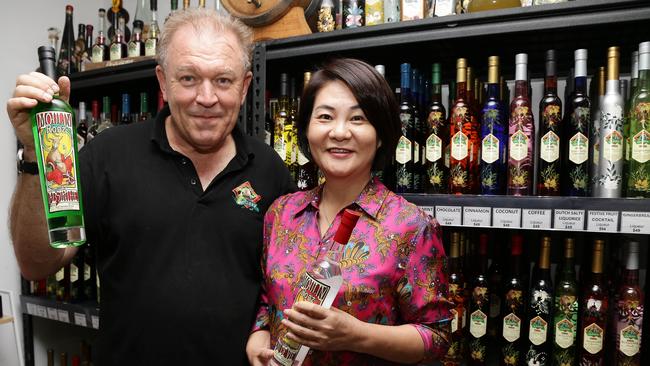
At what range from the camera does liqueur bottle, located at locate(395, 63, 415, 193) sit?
5.56 feet

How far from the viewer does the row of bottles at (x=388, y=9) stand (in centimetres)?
166

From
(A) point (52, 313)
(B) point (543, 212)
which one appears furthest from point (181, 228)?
(A) point (52, 313)

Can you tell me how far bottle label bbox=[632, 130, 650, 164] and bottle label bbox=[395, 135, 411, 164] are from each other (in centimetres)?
66

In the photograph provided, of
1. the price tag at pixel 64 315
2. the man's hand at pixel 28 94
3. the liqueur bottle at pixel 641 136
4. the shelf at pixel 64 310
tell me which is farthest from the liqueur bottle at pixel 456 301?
the price tag at pixel 64 315

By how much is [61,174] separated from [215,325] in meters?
0.57

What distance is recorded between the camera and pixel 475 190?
5.38 feet

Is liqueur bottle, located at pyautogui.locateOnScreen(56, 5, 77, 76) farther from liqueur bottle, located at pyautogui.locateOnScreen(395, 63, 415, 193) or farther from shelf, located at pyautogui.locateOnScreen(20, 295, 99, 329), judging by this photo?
liqueur bottle, located at pyautogui.locateOnScreen(395, 63, 415, 193)

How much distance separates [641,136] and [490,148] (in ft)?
1.34

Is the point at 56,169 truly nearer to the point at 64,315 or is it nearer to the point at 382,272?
the point at 382,272

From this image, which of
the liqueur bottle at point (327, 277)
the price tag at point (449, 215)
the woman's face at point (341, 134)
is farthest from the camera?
the price tag at point (449, 215)

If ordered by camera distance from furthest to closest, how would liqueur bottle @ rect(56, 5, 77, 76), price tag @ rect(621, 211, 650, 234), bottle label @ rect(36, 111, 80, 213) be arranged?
liqueur bottle @ rect(56, 5, 77, 76) < price tag @ rect(621, 211, 650, 234) < bottle label @ rect(36, 111, 80, 213)

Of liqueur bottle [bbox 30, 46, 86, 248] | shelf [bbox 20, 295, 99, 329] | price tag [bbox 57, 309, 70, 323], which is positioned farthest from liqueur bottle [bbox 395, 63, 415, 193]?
price tag [bbox 57, 309, 70, 323]

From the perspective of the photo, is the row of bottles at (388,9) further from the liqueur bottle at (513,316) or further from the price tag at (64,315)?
the price tag at (64,315)

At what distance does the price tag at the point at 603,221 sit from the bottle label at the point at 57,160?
4.21 feet
